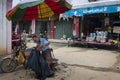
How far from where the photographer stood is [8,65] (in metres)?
7.77

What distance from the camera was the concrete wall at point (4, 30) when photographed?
1110 centimetres

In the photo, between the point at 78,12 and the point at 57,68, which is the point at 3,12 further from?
the point at 78,12

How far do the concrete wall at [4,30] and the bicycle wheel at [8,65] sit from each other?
11.7 ft

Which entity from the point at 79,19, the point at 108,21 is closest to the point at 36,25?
the point at 79,19

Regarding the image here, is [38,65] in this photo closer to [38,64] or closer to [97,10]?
[38,64]

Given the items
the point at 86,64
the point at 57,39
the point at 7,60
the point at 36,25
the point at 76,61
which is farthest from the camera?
the point at 36,25

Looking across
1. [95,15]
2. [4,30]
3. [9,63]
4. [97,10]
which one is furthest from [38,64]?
[95,15]

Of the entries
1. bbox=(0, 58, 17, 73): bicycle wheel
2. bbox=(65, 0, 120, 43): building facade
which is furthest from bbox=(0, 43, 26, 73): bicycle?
bbox=(65, 0, 120, 43): building facade

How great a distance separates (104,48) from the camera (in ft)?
46.6

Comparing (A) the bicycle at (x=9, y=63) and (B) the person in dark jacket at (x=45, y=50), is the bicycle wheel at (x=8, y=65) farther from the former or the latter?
(B) the person in dark jacket at (x=45, y=50)

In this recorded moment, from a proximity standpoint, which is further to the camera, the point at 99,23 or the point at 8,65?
the point at 99,23

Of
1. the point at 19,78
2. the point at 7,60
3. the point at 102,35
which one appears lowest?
the point at 19,78

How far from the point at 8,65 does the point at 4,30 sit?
3.91m

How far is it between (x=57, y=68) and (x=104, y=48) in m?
6.94
